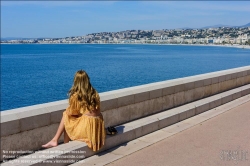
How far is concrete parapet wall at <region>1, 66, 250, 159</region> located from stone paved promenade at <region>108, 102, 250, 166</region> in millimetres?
965

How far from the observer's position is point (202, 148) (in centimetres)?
610

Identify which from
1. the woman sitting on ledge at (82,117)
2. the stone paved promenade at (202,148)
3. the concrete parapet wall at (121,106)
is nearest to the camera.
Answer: the concrete parapet wall at (121,106)

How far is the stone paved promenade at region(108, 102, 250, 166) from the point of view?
545 cm

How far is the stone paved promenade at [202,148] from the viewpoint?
215 inches

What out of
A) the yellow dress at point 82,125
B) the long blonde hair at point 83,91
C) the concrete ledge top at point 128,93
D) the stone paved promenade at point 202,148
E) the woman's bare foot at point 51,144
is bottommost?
the stone paved promenade at point 202,148

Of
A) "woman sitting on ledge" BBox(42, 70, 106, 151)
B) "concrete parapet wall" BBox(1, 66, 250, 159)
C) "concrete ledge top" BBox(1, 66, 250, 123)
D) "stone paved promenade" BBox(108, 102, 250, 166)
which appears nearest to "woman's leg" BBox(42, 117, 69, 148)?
"woman sitting on ledge" BBox(42, 70, 106, 151)

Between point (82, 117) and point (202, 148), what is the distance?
2.05 metres

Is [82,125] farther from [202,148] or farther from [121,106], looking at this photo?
[202,148]

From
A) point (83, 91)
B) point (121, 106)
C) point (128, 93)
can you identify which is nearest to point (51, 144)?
point (83, 91)

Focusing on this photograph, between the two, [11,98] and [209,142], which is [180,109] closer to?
[209,142]

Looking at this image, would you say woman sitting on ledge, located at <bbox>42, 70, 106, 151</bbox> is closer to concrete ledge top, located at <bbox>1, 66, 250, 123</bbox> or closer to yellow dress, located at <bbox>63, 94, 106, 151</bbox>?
yellow dress, located at <bbox>63, 94, 106, 151</bbox>

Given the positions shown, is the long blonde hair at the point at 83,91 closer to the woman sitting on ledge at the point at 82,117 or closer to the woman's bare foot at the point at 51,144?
the woman sitting on ledge at the point at 82,117

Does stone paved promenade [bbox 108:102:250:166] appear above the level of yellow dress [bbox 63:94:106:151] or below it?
below

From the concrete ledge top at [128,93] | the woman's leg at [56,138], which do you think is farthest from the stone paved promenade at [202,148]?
the concrete ledge top at [128,93]
